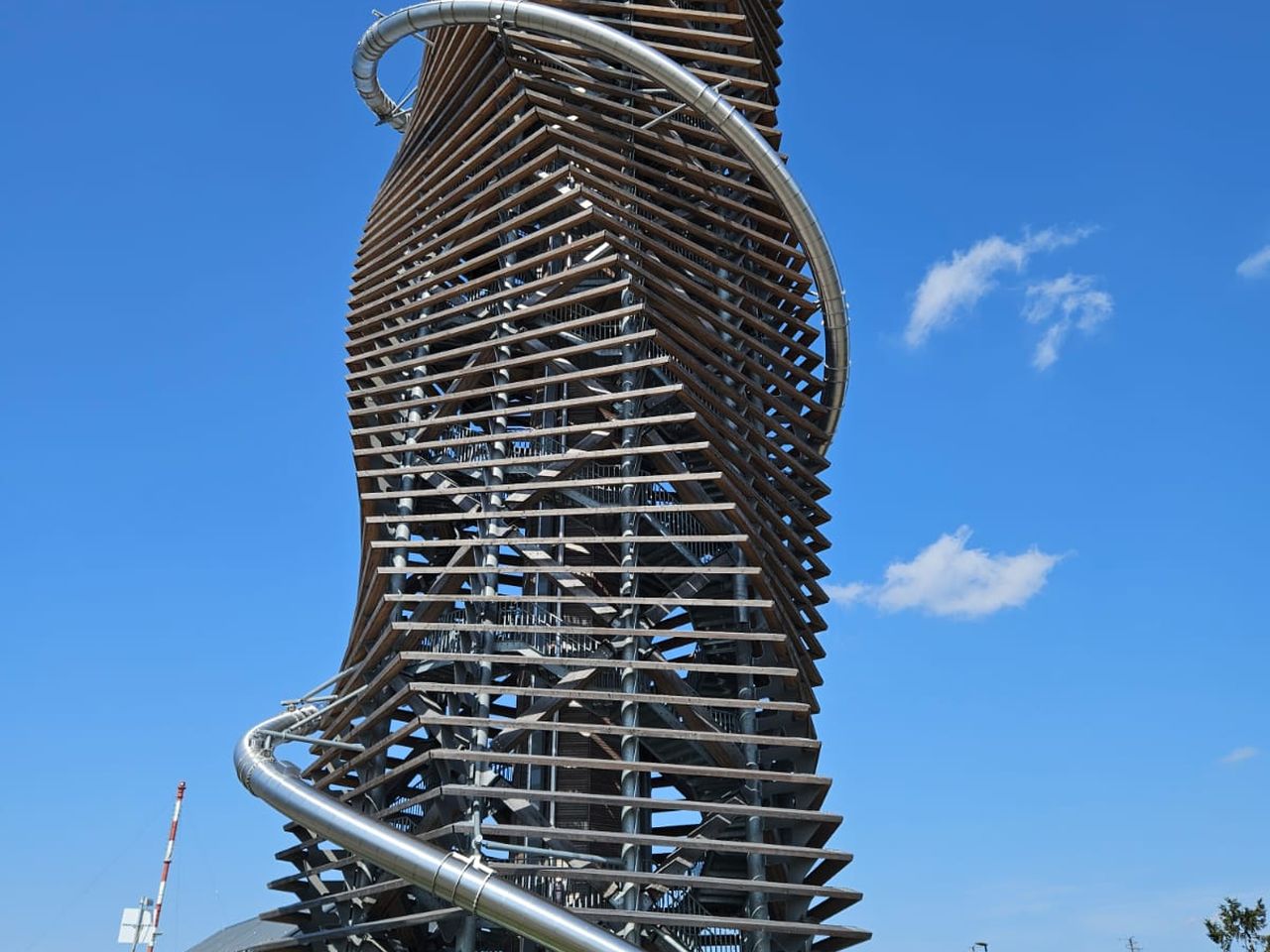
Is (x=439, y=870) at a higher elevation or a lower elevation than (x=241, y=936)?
lower

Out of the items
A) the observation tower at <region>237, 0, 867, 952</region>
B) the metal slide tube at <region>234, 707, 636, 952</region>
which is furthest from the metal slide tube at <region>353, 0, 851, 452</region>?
the metal slide tube at <region>234, 707, 636, 952</region>

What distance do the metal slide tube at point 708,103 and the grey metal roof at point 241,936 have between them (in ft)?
83.4

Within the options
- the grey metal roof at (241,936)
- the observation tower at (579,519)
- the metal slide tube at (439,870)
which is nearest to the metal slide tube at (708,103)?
the observation tower at (579,519)

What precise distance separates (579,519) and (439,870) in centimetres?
854

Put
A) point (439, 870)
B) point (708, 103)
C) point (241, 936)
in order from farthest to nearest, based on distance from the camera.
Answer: point (241, 936) < point (708, 103) < point (439, 870)

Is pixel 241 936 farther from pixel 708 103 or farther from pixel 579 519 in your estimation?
pixel 708 103

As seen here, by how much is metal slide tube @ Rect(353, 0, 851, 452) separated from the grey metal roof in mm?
25434

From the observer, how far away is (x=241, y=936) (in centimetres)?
4141

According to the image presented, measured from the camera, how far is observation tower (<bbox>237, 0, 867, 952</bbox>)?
18641mm

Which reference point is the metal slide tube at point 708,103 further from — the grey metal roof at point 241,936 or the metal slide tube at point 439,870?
the grey metal roof at point 241,936

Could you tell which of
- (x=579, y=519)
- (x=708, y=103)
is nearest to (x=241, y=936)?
(x=579, y=519)

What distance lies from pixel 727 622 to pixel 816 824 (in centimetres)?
422

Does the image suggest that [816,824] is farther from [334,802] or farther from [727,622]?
[334,802]

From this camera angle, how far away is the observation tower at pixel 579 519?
18641 mm
